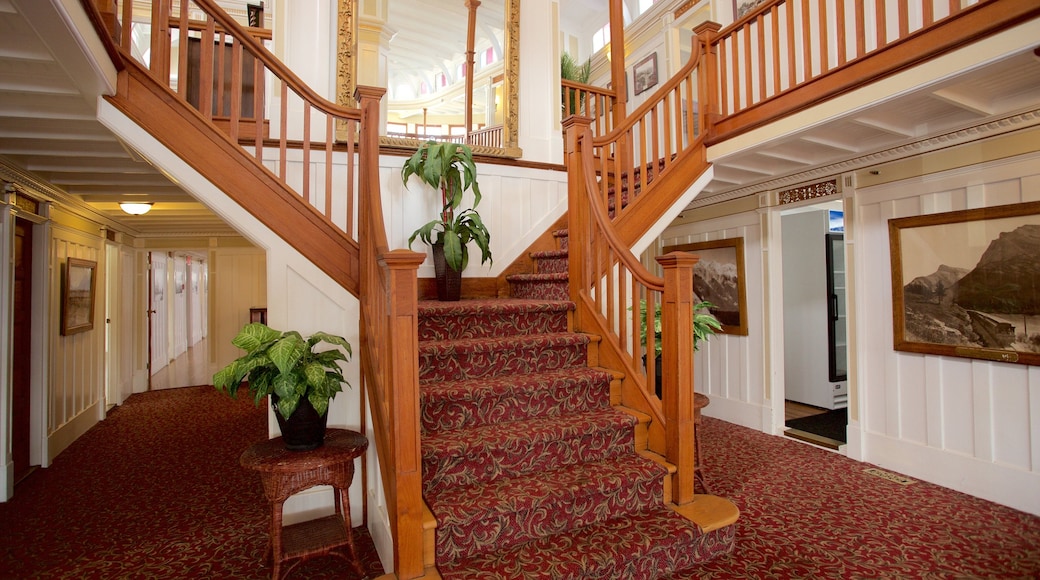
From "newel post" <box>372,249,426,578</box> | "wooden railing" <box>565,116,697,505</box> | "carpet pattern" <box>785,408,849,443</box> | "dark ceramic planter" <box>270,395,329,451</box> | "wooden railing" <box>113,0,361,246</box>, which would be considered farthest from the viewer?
"carpet pattern" <box>785,408,849,443</box>

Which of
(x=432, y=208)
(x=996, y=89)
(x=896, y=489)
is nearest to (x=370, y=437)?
(x=432, y=208)

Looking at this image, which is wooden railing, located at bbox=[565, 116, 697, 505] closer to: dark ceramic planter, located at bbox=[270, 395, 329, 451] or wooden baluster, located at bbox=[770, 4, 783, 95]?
wooden baluster, located at bbox=[770, 4, 783, 95]

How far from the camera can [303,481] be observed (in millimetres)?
2090

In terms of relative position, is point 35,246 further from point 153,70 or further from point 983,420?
point 983,420

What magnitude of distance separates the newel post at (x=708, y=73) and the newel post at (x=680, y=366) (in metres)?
1.71

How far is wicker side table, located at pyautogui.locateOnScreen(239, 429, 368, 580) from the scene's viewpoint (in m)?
2.05

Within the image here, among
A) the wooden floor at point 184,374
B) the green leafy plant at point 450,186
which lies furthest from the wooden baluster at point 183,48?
the wooden floor at point 184,374

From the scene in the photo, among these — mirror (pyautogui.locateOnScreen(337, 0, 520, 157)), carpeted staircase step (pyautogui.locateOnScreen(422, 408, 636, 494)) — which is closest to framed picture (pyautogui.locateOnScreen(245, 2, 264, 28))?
mirror (pyautogui.locateOnScreen(337, 0, 520, 157))

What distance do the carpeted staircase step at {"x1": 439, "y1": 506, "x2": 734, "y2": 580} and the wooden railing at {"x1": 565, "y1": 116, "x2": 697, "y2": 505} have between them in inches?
8.2

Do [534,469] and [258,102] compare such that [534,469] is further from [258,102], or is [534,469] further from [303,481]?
[258,102]

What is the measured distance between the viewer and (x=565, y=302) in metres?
3.01

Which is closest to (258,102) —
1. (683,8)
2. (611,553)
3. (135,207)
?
(611,553)

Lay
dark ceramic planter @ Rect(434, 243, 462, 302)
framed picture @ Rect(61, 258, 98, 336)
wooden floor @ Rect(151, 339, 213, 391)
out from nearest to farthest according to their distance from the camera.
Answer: dark ceramic planter @ Rect(434, 243, 462, 302) < framed picture @ Rect(61, 258, 98, 336) < wooden floor @ Rect(151, 339, 213, 391)

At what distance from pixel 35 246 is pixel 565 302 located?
13.5 feet
